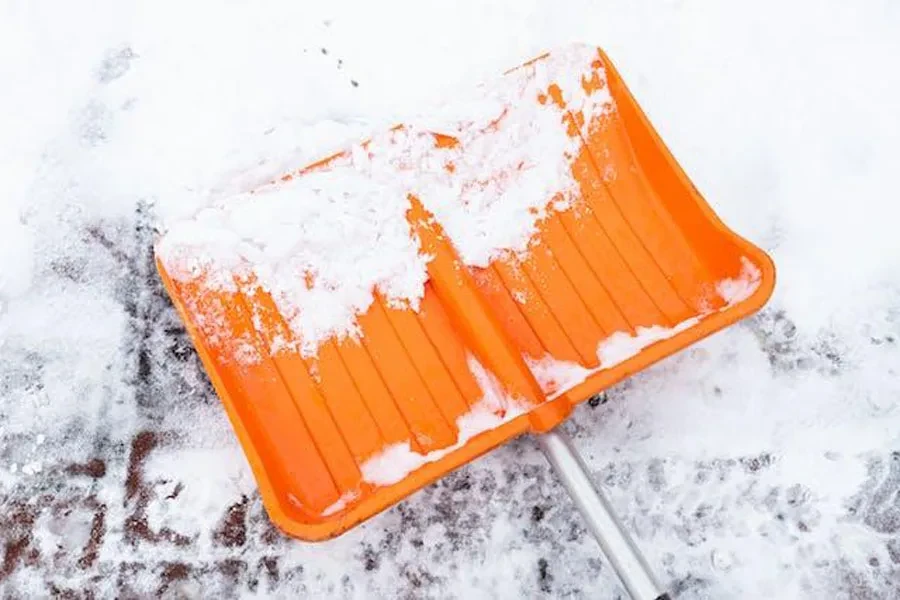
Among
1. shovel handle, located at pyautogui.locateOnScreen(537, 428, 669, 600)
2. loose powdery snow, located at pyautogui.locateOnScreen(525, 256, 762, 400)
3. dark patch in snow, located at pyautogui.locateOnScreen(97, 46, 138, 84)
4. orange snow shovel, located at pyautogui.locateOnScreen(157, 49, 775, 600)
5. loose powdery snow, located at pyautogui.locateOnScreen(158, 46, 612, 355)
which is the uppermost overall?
dark patch in snow, located at pyautogui.locateOnScreen(97, 46, 138, 84)

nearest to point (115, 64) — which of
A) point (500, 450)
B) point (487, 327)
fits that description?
point (487, 327)

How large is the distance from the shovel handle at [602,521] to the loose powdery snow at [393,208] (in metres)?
0.36

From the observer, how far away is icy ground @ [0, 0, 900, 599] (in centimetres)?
171

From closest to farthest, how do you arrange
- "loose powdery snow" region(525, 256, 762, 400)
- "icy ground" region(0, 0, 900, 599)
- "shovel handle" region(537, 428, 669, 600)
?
1. "shovel handle" region(537, 428, 669, 600)
2. "loose powdery snow" region(525, 256, 762, 400)
3. "icy ground" region(0, 0, 900, 599)

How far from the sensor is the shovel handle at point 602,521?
1451mm

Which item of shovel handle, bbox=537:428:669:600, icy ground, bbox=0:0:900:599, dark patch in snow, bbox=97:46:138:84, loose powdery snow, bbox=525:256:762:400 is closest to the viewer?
shovel handle, bbox=537:428:669:600

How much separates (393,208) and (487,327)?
0.29m

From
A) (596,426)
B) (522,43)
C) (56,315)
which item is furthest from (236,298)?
(522,43)

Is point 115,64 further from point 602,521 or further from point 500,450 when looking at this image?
point 602,521

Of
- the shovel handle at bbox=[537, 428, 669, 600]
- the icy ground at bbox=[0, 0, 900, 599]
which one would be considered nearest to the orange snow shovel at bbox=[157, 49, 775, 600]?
the shovel handle at bbox=[537, 428, 669, 600]

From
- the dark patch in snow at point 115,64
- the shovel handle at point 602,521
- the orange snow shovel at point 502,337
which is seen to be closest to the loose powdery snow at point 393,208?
the orange snow shovel at point 502,337

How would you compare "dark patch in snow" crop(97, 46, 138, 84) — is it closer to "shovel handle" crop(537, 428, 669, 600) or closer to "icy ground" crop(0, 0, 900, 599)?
"icy ground" crop(0, 0, 900, 599)

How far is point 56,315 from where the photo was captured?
1.85m

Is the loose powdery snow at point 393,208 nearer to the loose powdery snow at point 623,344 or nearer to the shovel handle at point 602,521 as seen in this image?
the loose powdery snow at point 623,344
